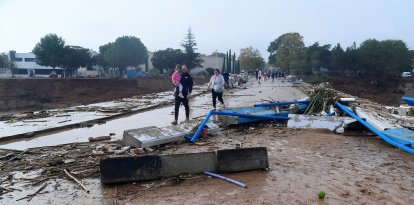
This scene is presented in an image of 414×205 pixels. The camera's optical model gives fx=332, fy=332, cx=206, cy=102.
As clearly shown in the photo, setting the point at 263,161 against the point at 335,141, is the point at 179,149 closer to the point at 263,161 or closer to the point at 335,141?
the point at 263,161

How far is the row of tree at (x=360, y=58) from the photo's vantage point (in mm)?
63750

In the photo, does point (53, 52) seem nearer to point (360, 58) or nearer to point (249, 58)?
point (249, 58)

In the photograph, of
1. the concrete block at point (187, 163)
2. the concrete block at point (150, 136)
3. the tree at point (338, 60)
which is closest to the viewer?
the concrete block at point (187, 163)

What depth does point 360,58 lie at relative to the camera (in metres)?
65.5

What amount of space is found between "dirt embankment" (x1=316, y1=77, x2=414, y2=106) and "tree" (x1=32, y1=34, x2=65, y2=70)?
46.5 meters

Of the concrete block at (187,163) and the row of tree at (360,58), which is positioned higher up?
the row of tree at (360,58)

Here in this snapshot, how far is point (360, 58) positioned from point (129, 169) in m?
69.1

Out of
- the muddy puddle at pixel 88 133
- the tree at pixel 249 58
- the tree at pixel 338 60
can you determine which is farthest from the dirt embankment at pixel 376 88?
the muddy puddle at pixel 88 133

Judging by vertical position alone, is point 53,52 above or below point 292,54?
below

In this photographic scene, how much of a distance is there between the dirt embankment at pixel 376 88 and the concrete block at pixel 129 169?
53.8 m

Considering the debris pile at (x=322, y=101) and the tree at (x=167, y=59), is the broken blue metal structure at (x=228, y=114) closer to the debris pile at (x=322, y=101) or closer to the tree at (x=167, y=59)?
the debris pile at (x=322, y=101)

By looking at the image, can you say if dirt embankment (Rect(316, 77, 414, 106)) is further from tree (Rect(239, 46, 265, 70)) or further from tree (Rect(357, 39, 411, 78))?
tree (Rect(239, 46, 265, 70))

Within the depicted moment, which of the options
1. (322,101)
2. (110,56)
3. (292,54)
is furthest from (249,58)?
(322,101)

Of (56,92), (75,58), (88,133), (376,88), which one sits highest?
(75,58)
